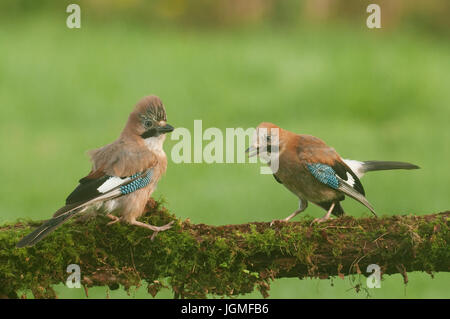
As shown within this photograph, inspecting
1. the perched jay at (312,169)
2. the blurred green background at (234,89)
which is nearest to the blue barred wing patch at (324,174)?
the perched jay at (312,169)

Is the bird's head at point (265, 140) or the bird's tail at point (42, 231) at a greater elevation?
the bird's head at point (265, 140)

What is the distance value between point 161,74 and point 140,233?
16.1 m

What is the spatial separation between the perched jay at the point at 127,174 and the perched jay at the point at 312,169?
31.8 inches

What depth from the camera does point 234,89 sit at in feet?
68.3

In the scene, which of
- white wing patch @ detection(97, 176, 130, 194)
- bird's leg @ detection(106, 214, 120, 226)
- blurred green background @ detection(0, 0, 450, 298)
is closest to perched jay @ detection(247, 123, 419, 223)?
white wing patch @ detection(97, 176, 130, 194)

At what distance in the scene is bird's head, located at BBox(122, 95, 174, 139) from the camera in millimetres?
6445

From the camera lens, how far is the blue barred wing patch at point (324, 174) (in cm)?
673

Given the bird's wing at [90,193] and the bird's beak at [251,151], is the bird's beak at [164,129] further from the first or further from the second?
the bird's beak at [251,151]

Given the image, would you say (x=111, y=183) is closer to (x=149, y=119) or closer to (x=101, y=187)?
(x=101, y=187)

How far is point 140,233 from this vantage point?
582 cm

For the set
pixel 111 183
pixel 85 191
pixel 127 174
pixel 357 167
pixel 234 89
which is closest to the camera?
pixel 85 191

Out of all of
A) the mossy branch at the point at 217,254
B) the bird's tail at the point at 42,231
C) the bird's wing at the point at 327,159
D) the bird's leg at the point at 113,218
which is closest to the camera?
the bird's tail at the point at 42,231

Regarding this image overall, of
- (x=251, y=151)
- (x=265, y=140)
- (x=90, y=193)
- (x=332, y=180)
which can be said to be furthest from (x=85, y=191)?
(x=332, y=180)

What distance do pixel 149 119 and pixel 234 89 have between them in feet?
47.4
